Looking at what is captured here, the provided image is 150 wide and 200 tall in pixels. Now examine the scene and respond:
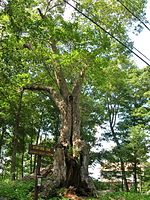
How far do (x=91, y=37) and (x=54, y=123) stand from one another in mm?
12028

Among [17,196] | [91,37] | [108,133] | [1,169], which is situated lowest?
[17,196]

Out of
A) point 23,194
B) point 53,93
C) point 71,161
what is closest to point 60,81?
point 53,93

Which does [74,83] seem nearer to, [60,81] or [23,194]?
[60,81]

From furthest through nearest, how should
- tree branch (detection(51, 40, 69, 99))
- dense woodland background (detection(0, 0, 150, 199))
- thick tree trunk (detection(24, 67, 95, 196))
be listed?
tree branch (detection(51, 40, 69, 99))
thick tree trunk (detection(24, 67, 95, 196))
dense woodland background (detection(0, 0, 150, 199))

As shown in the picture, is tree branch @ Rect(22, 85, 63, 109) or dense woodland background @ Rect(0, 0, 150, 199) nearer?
dense woodland background @ Rect(0, 0, 150, 199)

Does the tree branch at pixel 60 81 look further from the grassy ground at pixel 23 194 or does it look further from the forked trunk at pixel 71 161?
the grassy ground at pixel 23 194

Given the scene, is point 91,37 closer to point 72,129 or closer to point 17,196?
point 72,129

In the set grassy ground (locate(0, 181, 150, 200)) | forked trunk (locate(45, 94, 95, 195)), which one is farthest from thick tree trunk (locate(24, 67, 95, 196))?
grassy ground (locate(0, 181, 150, 200))

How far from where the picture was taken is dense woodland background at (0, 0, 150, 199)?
11.1 meters

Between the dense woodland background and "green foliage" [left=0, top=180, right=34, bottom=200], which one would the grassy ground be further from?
the dense woodland background

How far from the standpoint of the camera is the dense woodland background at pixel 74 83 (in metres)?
11.1

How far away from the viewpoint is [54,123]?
24328 millimetres

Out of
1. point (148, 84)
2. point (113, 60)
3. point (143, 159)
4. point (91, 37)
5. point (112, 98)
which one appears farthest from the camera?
point (112, 98)

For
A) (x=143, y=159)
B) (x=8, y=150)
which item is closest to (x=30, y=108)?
(x=8, y=150)
